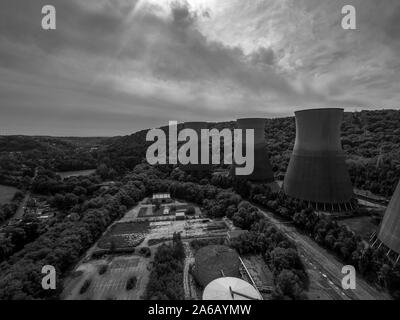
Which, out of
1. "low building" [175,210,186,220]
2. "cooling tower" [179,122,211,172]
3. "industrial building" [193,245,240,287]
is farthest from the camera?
"cooling tower" [179,122,211,172]

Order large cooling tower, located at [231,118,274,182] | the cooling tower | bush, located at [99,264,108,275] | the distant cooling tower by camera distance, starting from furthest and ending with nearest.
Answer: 1. the cooling tower
2. large cooling tower, located at [231,118,274,182]
3. the distant cooling tower
4. bush, located at [99,264,108,275]

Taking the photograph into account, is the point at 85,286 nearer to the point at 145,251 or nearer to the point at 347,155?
the point at 145,251

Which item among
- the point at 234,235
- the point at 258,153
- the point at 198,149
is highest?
Answer: the point at 198,149

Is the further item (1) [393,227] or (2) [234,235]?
(2) [234,235]

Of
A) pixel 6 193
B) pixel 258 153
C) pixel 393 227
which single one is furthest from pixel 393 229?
pixel 6 193

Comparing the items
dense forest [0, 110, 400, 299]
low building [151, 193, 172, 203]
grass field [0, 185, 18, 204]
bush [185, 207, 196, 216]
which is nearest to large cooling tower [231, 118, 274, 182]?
dense forest [0, 110, 400, 299]

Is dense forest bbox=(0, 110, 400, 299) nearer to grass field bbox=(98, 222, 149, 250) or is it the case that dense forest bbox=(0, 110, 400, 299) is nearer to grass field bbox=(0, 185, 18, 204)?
grass field bbox=(98, 222, 149, 250)

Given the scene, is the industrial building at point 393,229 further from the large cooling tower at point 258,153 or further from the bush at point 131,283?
the large cooling tower at point 258,153
